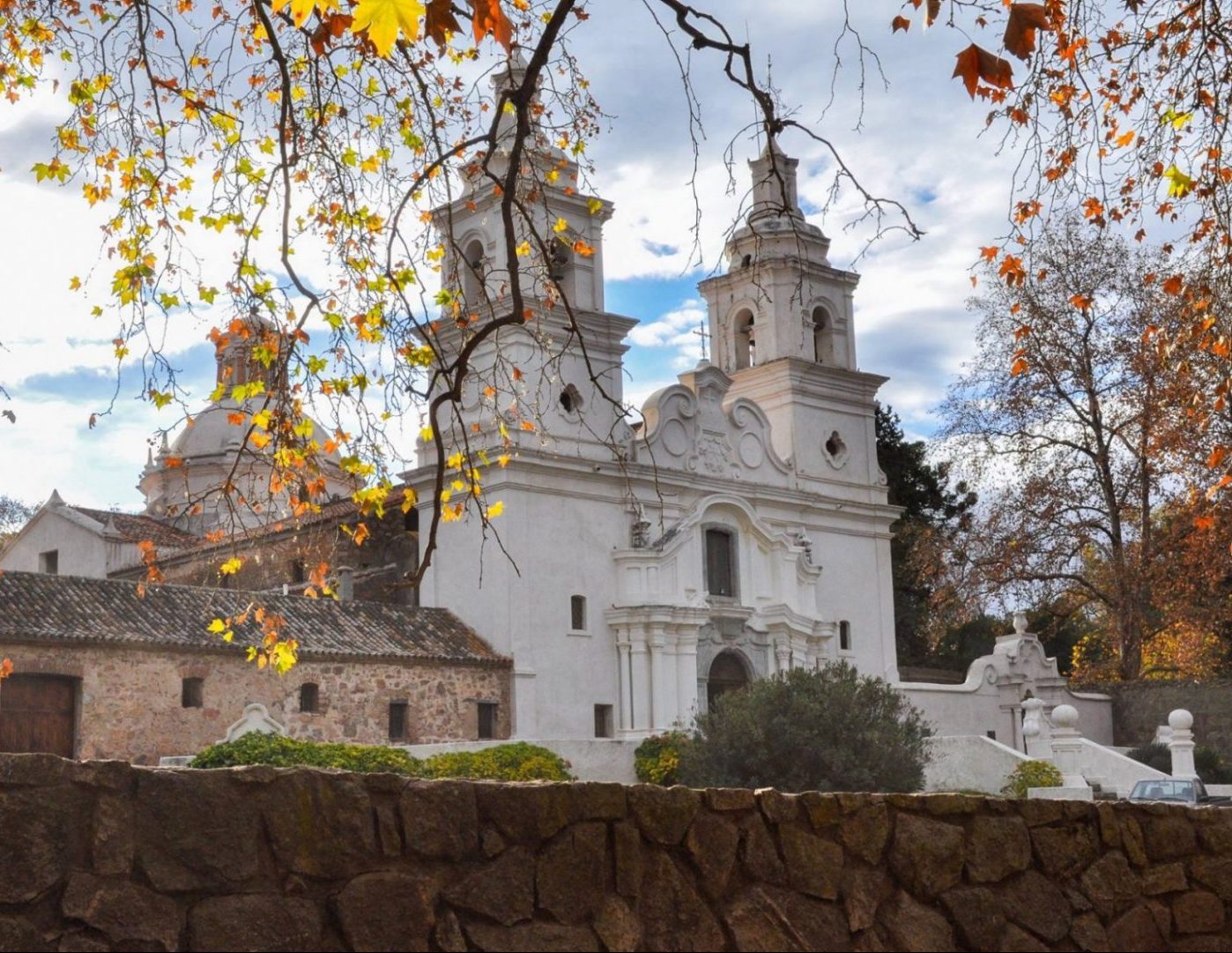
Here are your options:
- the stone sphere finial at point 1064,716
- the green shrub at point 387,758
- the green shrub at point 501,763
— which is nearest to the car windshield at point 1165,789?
the stone sphere finial at point 1064,716

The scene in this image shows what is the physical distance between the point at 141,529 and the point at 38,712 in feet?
49.9

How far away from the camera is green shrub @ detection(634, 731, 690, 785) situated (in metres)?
25.0

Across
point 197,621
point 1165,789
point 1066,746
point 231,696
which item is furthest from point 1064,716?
point 197,621

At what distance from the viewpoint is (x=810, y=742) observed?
2166cm

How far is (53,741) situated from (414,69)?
60.3 feet

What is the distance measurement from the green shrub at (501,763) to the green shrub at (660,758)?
188 centimetres

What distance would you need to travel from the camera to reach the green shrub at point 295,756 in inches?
779

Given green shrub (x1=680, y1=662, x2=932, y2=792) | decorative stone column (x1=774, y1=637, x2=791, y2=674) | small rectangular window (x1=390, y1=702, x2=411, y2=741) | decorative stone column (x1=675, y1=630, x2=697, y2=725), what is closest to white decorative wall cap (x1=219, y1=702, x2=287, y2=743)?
small rectangular window (x1=390, y1=702, x2=411, y2=741)

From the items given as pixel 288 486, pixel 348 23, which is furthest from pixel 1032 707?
pixel 348 23

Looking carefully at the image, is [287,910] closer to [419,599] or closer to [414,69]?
[414,69]

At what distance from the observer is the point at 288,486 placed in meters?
9.98

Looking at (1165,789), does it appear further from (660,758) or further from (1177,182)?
(1177,182)

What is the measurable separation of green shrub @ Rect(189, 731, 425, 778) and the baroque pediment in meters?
12.8

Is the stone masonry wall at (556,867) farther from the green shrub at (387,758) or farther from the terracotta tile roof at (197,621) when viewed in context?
the terracotta tile roof at (197,621)
